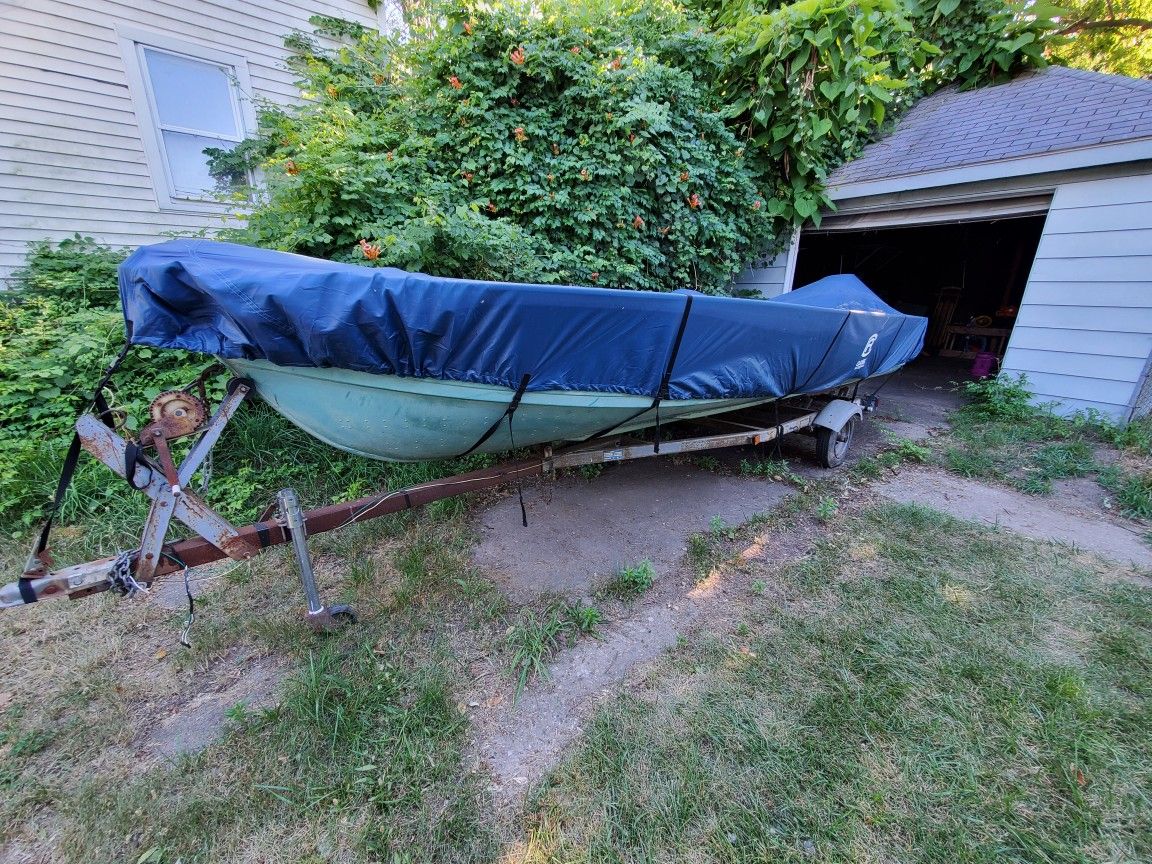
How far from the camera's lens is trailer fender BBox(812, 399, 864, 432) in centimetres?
414

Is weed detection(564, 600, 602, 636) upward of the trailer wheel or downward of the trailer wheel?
downward

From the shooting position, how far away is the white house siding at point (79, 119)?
5090 mm

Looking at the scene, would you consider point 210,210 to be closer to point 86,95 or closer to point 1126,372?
point 86,95

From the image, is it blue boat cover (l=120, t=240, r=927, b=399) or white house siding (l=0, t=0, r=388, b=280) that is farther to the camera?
white house siding (l=0, t=0, r=388, b=280)

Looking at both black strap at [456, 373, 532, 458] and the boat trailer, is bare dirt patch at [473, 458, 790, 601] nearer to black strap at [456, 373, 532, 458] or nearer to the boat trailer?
the boat trailer

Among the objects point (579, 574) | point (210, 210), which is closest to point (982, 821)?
point (579, 574)

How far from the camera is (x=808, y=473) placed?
4328 millimetres

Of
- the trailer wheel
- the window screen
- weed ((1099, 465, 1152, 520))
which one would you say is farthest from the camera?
the window screen

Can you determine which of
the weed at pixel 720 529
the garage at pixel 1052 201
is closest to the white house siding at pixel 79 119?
the weed at pixel 720 529

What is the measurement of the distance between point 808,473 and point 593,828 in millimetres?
3580

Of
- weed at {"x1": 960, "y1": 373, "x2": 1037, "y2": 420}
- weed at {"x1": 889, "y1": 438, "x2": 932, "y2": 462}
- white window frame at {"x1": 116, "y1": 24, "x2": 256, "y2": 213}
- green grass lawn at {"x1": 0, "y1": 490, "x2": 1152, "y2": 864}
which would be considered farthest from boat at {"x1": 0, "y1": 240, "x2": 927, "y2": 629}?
white window frame at {"x1": 116, "y1": 24, "x2": 256, "y2": 213}

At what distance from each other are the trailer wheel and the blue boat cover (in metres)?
1.79

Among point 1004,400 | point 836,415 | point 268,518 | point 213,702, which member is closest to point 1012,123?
point 1004,400

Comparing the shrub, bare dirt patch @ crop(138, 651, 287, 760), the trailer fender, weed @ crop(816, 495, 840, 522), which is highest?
the shrub
